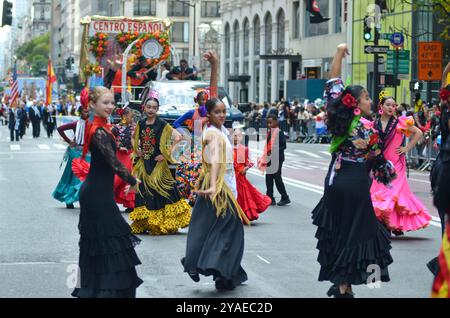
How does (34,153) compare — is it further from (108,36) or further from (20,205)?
(20,205)

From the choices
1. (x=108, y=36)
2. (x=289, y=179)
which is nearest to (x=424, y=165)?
(x=289, y=179)

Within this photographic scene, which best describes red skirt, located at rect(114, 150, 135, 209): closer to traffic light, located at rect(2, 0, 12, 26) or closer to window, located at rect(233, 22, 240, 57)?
traffic light, located at rect(2, 0, 12, 26)

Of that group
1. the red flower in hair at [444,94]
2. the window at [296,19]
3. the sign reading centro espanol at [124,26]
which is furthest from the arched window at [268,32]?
the red flower in hair at [444,94]

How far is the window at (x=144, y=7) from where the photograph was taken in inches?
4515

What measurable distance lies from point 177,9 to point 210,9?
3.42 meters

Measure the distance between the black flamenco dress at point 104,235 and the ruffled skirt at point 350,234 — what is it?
1.74 meters

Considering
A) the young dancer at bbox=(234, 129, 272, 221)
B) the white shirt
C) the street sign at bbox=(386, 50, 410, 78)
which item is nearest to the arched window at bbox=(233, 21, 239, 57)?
the street sign at bbox=(386, 50, 410, 78)

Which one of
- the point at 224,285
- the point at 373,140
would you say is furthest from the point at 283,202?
the point at 373,140

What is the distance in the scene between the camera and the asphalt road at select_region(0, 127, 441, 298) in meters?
10.1

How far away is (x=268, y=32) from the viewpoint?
7156 centimetres

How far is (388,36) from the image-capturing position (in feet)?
110

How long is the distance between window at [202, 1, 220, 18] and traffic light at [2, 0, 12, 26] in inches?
3351

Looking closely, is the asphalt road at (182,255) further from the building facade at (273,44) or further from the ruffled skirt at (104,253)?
the building facade at (273,44)

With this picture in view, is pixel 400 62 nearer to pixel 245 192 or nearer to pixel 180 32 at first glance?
pixel 245 192
